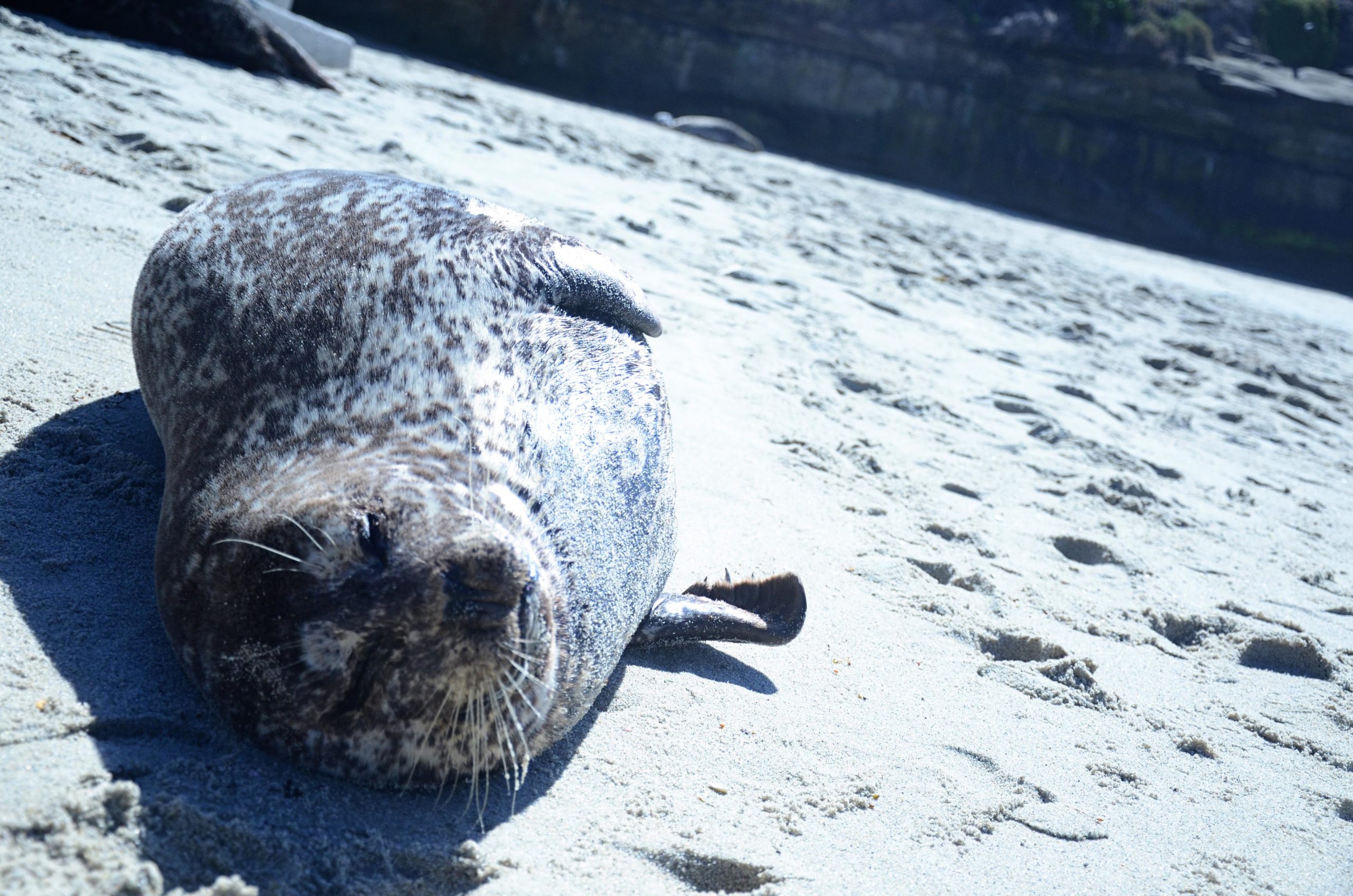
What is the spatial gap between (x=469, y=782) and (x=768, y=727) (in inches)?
28.0

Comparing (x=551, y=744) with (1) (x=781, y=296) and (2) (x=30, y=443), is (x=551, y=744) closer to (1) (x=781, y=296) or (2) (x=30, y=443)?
(2) (x=30, y=443)

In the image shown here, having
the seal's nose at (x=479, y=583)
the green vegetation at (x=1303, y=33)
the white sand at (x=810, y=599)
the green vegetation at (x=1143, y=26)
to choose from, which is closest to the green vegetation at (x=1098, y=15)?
the green vegetation at (x=1143, y=26)

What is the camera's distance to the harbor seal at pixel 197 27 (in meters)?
7.16

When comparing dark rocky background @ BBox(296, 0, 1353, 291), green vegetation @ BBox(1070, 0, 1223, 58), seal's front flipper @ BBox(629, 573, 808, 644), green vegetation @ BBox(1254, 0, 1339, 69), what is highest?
green vegetation @ BBox(1254, 0, 1339, 69)

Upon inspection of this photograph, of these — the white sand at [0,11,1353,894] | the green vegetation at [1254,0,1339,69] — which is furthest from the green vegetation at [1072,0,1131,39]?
the white sand at [0,11,1353,894]

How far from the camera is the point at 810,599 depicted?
3078mm

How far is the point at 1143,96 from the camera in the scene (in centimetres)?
1739

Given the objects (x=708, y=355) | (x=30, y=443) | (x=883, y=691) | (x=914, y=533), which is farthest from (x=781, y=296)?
(x=30, y=443)

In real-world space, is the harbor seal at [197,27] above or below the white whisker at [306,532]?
above

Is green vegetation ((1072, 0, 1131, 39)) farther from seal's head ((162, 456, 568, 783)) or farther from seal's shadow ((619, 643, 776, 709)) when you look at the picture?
seal's head ((162, 456, 568, 783))

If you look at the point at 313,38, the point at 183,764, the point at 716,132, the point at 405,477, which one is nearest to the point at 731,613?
the point at 405,477

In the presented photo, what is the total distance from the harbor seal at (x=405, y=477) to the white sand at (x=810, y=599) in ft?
0.45

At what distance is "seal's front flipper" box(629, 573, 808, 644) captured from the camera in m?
2.61

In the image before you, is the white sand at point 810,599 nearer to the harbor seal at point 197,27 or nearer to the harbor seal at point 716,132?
the harbor seal at point 197,27
